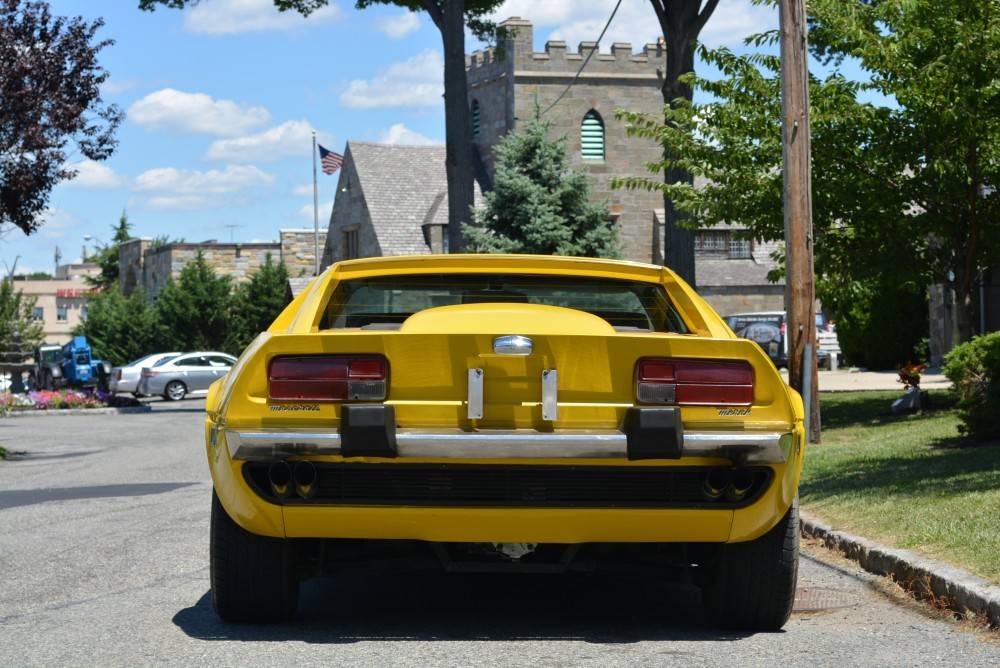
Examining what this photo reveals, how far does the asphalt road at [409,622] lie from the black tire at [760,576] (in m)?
0.11

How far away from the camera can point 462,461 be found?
16.8 ft

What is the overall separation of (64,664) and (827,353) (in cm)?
3537

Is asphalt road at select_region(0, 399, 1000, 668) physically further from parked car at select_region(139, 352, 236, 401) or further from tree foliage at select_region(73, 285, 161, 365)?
tree foliage at select_region(73, 285, 161, 365)

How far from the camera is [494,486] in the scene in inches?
205

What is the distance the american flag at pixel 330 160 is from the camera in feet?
182

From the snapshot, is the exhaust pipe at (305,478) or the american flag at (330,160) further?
the american flag at (330,160)

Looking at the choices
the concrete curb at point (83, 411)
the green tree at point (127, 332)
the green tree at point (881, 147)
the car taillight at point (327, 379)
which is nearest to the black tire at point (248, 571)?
the car taillight at point (327, 379)

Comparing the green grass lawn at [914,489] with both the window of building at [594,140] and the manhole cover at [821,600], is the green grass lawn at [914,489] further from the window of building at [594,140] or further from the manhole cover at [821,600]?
the window of building at [594,140]

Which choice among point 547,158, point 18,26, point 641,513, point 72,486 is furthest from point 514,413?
point 547,158

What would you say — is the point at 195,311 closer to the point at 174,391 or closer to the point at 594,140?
the point at 174,391

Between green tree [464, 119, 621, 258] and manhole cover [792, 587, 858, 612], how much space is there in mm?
27677

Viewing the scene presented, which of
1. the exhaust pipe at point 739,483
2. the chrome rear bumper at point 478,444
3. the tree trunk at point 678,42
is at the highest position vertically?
the tree trunk at point 678,42

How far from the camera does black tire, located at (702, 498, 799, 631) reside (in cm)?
557

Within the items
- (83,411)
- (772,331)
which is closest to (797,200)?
(83,411)
